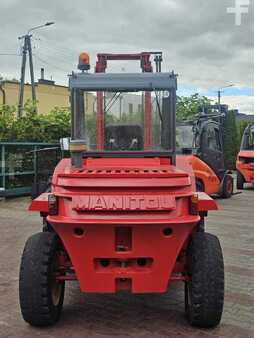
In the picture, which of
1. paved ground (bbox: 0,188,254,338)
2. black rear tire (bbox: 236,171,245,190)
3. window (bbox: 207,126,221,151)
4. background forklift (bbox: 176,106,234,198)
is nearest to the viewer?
paved ground (bbox: 0,188,254,338)

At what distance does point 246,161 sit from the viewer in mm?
17203

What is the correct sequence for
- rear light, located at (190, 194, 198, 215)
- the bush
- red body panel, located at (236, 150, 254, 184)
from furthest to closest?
1. red body panel, located at (236, 150, 254, 184)
2. the bush
3. rear light, located at (190, 194, 198, 215)

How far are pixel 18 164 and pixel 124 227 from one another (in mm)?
10771

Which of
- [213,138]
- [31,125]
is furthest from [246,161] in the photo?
[31,125]

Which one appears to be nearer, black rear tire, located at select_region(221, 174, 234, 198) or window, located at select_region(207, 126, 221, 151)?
window, located at select_region(207, 126, 221, 151)

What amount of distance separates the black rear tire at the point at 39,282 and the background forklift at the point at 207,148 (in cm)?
879

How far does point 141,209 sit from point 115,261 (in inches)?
20.8

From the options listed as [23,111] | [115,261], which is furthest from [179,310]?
[23,111]

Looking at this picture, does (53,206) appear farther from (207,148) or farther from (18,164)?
(18,164)

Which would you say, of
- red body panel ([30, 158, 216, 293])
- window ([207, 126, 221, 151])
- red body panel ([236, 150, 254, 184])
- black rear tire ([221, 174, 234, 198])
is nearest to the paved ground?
red body panel ([30, 158, 216, 293])

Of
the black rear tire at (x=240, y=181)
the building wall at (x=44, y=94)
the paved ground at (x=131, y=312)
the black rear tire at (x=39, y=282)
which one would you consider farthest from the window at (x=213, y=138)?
the building wall at (x=44, y=94)

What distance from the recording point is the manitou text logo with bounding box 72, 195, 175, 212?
4102 mm

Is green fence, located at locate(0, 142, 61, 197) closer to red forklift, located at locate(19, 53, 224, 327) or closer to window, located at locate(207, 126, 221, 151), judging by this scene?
window, located at locate(207, 126, 221, 151)

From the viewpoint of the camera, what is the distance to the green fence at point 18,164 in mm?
13375
